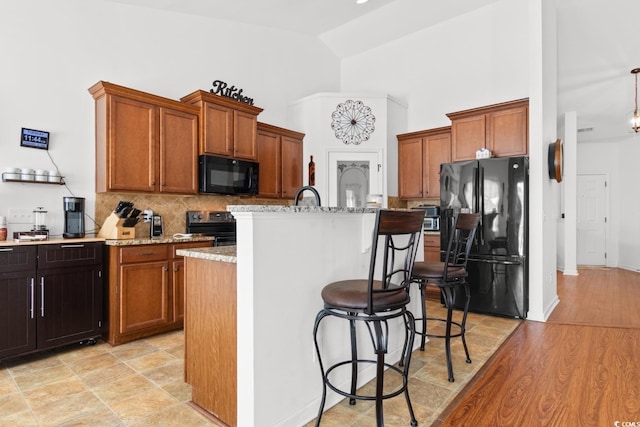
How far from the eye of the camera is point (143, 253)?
324cm

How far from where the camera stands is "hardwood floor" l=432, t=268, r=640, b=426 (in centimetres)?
200

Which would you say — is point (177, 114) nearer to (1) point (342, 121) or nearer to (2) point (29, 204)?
(2) point (29, 204)

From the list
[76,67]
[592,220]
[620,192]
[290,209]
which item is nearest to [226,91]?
[76,67]

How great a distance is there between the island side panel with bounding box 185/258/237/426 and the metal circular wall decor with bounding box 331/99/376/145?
12.7 ft

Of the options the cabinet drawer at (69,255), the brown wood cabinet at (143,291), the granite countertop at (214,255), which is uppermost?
the granite countertop at (214,255)

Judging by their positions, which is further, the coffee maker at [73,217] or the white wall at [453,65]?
the white wall at [453,65]

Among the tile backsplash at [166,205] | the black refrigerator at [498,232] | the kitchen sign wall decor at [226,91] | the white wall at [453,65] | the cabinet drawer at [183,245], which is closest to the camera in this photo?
the cabinet drawer at [183,245]

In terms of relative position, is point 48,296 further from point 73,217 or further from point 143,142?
point 143,142

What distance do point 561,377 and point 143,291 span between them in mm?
3454

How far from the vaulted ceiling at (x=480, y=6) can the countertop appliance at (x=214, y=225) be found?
8.02 feet

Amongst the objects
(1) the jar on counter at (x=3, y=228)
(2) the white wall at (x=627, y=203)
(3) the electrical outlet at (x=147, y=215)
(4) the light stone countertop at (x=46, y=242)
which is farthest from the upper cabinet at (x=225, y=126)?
(2) the white wall at (x=627, y=203)

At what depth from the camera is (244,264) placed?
165 cm

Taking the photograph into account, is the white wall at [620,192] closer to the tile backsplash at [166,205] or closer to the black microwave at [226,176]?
the black microwave at [226,176]

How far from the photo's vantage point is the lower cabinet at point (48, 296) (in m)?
2.62
